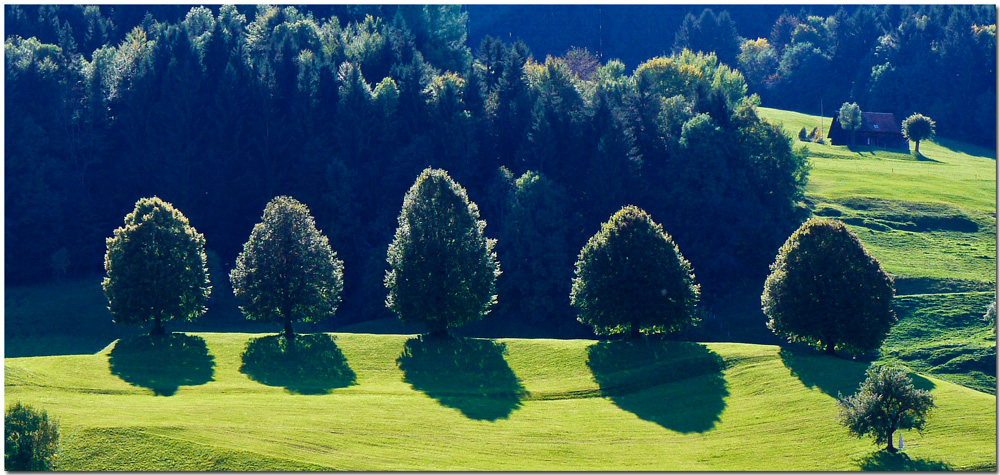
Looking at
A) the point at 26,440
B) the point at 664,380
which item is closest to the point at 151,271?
the point at 26,440

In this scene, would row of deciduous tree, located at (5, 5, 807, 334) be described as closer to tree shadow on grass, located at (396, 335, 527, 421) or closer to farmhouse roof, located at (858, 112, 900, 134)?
tree shadow on grass, located at (396, 335, 527, 421)

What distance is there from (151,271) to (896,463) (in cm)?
5142

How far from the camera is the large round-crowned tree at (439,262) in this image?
7400cm

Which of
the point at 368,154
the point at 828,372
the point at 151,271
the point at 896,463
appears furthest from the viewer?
the point at 368,154

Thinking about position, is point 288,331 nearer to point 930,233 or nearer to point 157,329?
point 157,329

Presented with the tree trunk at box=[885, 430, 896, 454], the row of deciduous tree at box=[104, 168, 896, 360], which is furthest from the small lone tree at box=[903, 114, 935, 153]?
the tree trunk at box=[885, 430, 896, 454]

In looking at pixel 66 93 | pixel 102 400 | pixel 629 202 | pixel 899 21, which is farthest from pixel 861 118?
pixel 102 400

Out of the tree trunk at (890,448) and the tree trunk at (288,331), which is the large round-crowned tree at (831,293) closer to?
the tree trunk at (890,448)

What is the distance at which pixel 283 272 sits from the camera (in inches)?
2948

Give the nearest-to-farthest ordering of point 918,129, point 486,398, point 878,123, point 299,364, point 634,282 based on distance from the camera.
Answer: point 486,398 < point 299,364 < point 634,282 < point 918,129 < point 878,123

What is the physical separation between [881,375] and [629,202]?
49.5m

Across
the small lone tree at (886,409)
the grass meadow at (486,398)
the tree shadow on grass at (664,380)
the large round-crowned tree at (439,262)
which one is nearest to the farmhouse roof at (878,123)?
the grass meadow at (486,398)

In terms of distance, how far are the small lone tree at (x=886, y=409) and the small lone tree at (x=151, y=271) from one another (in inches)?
1850

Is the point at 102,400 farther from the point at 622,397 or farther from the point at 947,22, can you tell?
the point at 947,22
